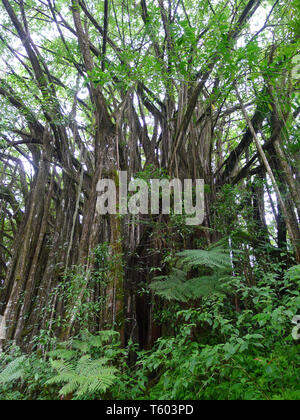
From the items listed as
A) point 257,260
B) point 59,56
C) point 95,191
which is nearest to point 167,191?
point 95,191

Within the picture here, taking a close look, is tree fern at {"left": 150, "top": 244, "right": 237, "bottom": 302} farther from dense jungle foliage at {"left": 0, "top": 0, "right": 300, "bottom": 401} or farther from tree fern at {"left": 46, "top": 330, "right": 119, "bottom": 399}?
tree fern at {"left": 46, "top": 330, "right": 119, "bottom": 399}

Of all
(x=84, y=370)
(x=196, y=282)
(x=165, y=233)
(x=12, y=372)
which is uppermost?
(x=165, y=233)

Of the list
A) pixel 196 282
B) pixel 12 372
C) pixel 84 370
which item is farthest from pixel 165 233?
pixel 12 372

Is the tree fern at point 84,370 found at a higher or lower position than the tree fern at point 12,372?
higher

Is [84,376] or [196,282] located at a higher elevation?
[196,282]

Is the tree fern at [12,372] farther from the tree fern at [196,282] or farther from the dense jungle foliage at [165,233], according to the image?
the tree fern at [196,282]

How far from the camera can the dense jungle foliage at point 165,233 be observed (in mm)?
1460

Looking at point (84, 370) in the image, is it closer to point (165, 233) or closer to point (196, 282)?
point (196, 282)

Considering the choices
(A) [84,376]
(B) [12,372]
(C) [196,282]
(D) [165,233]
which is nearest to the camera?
(A) [84,376]

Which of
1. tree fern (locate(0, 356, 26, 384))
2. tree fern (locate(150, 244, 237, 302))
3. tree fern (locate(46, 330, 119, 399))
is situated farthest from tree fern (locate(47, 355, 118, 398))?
tree fern (locate(150, 244, 237, 302))

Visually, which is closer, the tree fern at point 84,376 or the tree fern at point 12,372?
the tree fern at point 84,376

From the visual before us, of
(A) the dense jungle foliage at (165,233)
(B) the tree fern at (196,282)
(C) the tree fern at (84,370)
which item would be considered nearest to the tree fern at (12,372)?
(A) the dense jungle foliage at (165,233)

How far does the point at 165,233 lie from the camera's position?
99.4 inches
